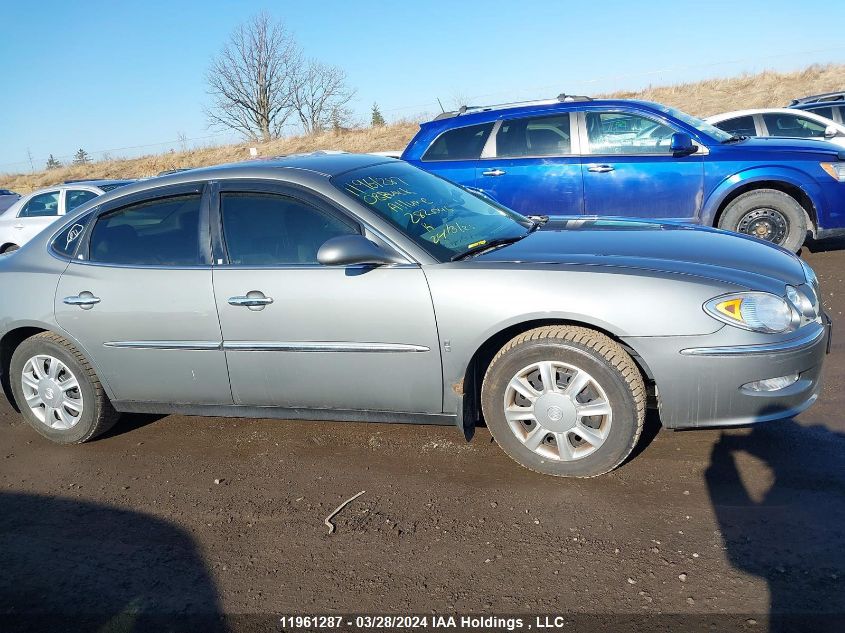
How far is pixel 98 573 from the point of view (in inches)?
120

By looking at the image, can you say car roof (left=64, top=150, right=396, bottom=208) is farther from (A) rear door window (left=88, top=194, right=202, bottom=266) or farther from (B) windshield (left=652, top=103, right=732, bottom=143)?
(B) windshield (left=652, top=103, right=732, bottom=143)

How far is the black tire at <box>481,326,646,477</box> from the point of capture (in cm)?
322

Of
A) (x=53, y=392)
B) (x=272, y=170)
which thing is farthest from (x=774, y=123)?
(x=53, y=392)

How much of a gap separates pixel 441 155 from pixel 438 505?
528cm

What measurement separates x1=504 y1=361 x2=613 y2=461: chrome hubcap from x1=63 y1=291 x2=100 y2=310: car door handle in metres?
2.43

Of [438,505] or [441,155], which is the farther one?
[441,155]

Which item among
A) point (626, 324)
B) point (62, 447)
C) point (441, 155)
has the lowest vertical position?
point (62, 447)

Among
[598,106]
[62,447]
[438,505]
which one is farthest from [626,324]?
[598,106]

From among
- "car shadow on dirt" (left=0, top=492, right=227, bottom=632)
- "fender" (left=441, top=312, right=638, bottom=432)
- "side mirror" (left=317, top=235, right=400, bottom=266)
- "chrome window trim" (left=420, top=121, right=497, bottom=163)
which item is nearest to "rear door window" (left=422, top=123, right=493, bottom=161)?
"chrome window trim" (left=420, top=121, right=497, bottom=163)

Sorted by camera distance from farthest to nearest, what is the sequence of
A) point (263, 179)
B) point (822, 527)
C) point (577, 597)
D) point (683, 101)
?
point (683, 101) < point (263, 179) < point (822, 527) < point (577, 597)

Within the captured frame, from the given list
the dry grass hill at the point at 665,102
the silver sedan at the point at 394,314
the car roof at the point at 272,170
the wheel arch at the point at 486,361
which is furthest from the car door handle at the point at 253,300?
the dry grass hill at the point at 665,102

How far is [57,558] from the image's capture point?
319 cm

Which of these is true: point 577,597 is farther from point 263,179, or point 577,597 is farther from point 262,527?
point 263,179

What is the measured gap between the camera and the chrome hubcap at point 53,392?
4348 mm
